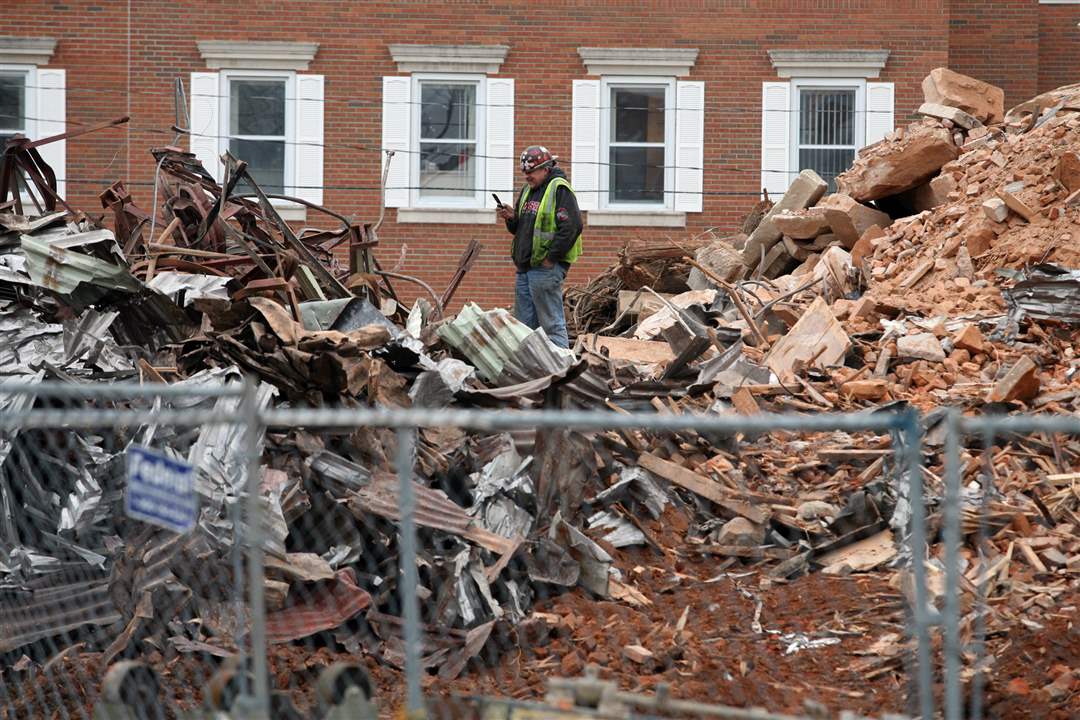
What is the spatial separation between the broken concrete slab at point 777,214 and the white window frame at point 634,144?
5.36m

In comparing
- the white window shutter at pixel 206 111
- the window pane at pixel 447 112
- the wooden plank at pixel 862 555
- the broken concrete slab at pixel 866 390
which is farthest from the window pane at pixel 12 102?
the wooden plank at pixel 862 555

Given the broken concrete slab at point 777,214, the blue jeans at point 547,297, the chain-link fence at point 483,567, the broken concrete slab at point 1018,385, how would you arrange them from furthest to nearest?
the broken concrete slab at point 777,214, the blue jeans at point 547,297, the broken concrete slab at point 1018,385, the chain-link fence at point 483,567

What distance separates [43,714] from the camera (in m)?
5.99

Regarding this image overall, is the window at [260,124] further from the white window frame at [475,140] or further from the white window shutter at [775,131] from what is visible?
the white window shutter at [775,131]

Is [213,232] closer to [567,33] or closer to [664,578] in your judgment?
[664,578]

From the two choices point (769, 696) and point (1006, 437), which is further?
point (1006, 437)

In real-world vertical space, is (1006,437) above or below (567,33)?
below

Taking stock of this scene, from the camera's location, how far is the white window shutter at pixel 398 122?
65.8 ft

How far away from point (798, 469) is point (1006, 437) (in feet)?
4.12

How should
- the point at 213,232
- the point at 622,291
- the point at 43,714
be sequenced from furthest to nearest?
1. the point at 622,291
2. the point at 213,232
3. the point at 43,714

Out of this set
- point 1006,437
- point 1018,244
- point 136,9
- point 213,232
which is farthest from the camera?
point 136,9

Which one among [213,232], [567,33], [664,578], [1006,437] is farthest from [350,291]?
[567,33]

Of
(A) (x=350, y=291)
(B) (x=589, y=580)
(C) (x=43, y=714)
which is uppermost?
(A) (x=350, y=291)

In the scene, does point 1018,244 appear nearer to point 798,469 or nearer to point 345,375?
point 798,469
